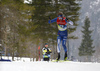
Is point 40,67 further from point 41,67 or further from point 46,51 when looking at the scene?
point 46,51

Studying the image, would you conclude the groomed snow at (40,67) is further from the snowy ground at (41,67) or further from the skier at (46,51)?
the skier at (46,51)

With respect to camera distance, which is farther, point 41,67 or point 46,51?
point 46,51

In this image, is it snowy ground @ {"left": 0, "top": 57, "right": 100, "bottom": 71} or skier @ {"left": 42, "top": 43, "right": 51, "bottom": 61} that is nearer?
snowy ground @ {"left": 0, "top": 57, "right": 100, "bottom": 71}

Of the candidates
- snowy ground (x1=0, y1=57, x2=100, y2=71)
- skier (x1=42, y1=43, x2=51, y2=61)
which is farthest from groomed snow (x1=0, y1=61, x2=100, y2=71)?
skier (x1=42, y1=43, x2=51, y2=61)

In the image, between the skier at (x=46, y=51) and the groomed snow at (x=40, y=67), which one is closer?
the groomed snow at (x=40, y=67)

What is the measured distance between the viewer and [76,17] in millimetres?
22312

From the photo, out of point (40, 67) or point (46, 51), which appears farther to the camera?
point (46, 51)

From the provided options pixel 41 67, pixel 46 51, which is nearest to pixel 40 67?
pixel 41 67

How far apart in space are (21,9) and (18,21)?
985 millimetres

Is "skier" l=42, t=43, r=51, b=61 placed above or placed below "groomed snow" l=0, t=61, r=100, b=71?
below

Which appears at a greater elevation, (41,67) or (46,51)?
(41,67)

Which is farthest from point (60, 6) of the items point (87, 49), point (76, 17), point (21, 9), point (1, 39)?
point (87, 49)

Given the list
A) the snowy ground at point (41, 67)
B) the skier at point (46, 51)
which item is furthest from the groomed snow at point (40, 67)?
the skier at point (46, 51)

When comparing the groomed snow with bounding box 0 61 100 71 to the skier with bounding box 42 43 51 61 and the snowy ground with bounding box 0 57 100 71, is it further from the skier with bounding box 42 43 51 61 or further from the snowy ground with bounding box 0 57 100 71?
the skier with bounding box 42 43 51 61
